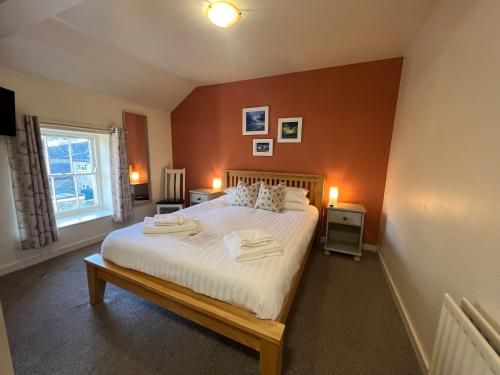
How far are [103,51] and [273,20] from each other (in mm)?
1976

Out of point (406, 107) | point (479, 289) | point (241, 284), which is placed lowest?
point (241, 284)

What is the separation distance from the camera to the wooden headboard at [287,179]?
306 centimetres

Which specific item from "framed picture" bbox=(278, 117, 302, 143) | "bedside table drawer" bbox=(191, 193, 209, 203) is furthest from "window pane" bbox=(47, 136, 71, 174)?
"framed picture" bbox=(278, 117, 302, 143)

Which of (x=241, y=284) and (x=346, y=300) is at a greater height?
(x=241, y=284)

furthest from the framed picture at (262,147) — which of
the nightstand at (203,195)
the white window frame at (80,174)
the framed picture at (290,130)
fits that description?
the white window frame at (80,174)

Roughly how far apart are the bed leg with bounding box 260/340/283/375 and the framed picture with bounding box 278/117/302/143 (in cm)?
266

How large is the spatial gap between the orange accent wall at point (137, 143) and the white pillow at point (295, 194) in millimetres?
2588

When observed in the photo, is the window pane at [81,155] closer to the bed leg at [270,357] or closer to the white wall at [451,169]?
the bed leg at [270,357]

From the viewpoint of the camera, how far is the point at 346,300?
1963 mm

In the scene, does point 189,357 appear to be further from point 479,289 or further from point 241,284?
point 479,289

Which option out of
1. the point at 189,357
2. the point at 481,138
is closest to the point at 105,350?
the point at 189,357

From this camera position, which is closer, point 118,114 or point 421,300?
point 421,300

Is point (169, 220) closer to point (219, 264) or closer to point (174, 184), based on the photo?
point (219, 264)

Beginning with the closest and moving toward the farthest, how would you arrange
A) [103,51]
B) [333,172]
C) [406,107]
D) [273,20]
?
[273,20]
[406,107]
[103,51]
[333,172]
